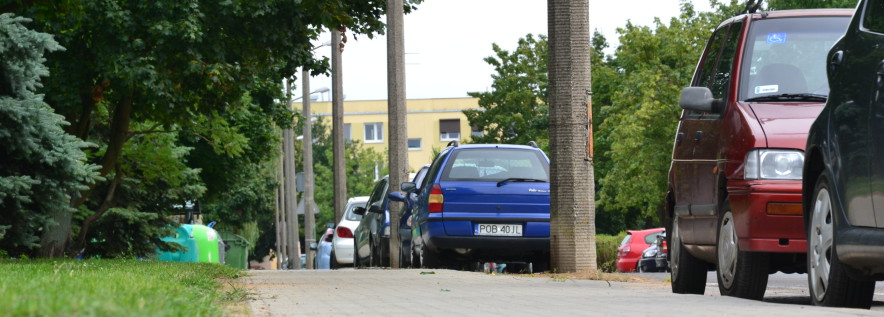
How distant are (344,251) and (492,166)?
1189 centimetres

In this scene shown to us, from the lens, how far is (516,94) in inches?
2601

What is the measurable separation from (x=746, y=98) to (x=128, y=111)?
1762cm

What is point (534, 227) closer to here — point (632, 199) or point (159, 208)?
point (159, 208)

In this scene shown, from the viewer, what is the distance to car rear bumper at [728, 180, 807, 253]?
906 cm

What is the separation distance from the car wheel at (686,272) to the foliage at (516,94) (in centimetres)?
5434

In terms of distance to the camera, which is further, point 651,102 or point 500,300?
point 651,102

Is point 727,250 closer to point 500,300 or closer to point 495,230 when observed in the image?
point 500,300

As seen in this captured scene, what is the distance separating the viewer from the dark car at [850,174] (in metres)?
7.60

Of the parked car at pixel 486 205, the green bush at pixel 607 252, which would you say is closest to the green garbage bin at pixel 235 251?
the green bush at pixel 607 252

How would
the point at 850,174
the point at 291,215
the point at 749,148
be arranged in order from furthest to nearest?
the point at 291,215, the point at 749,148, the point at 850,174

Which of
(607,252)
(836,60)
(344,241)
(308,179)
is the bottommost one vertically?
(607,252)

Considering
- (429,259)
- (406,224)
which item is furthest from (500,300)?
(406,224)

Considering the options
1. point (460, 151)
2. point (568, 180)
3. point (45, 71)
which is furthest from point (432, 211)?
point (45, 71)

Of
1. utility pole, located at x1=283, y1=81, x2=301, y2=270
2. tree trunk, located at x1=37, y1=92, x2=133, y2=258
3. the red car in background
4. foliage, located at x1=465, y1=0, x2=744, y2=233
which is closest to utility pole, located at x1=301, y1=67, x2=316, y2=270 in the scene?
utility pole, located at x1=283, y1=81, x2=301, y2=270
